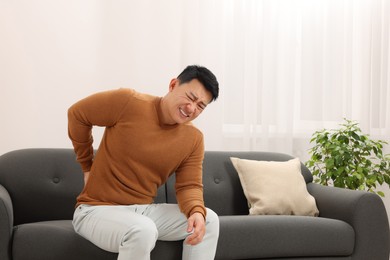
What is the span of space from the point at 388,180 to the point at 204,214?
2.12 metres

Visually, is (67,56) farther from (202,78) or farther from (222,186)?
(202,78)

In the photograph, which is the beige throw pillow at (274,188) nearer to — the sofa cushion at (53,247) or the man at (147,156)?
the man at (147,156)

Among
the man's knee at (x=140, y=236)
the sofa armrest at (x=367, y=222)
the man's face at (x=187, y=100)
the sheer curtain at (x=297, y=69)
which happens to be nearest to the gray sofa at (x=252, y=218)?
the sofa armrest at (x=367, y=222)

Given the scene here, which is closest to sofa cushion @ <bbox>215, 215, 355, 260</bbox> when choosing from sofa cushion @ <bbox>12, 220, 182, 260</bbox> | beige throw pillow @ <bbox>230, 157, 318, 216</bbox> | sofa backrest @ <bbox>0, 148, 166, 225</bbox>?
beige throw pillow @ <bbox>230, 157, 318, 216</bbox>

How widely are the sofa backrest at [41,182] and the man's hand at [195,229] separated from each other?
0.99 meters

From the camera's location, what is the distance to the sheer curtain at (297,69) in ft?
14.3

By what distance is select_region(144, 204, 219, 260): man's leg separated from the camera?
241cm

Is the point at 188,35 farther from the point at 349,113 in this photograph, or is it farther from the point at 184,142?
the point at 184,142

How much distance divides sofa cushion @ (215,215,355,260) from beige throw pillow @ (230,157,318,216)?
23 cm

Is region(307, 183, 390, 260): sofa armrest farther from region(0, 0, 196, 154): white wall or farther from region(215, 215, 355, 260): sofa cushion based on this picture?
region(0, 0, 196, 154): white wall

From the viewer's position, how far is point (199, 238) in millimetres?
2330

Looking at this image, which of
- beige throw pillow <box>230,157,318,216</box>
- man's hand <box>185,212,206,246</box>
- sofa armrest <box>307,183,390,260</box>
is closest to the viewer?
man's hand <box>185,212,206,246</box>

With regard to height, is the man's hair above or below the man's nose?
above

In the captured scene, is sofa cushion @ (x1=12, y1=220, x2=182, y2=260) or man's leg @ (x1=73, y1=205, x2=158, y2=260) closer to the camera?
man's leg @ (x1=73, y1=205, x2=158, y2=260)
